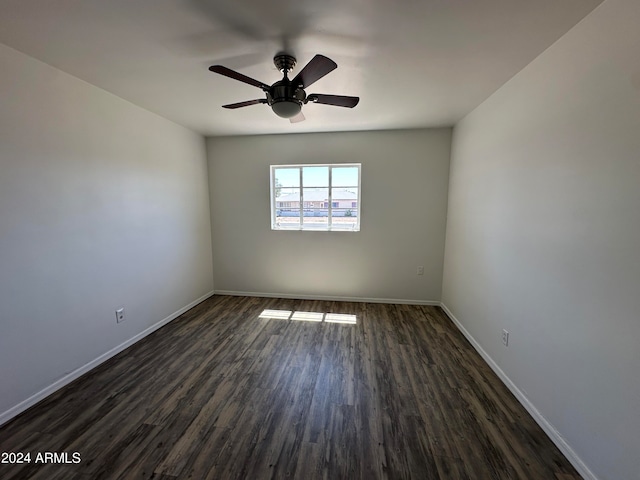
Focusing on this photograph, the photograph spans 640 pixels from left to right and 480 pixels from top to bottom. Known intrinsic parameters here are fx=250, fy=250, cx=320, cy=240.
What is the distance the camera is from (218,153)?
3838 mm

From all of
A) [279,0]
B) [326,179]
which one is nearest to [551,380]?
[279,0]

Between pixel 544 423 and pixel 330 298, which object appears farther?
pixel 330 298

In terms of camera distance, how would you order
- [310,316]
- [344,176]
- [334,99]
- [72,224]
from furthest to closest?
1. [344,176]
2. [310,316]
3. [72,224]
4. [334,99]

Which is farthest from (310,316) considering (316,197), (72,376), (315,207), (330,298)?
(72,376)

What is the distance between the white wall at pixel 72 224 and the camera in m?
1.71

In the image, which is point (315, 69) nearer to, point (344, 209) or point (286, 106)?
point (286, 106)

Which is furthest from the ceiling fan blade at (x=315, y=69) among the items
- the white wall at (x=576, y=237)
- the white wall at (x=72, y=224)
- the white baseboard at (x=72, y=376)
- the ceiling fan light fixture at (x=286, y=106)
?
the white baseboard at (x=72, y=376)

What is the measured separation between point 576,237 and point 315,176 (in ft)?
9.75

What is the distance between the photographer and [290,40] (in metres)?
1.59

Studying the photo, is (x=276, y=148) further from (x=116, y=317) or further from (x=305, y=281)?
(x=116, y=317)

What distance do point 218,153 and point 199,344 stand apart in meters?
2.72

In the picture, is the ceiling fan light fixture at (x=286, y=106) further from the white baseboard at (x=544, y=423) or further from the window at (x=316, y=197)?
the white baseboard at (x=544, y=423)

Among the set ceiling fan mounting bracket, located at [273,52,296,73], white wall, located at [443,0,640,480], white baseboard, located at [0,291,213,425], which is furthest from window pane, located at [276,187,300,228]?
white wall, located at [443,0,640,480]

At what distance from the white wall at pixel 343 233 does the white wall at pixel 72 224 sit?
93 cm
